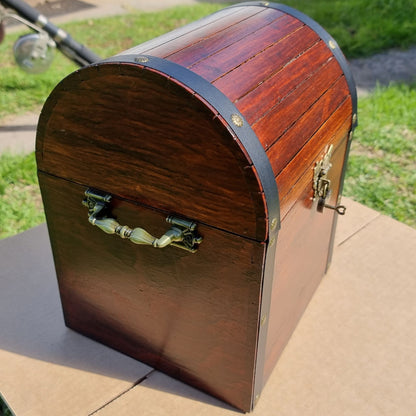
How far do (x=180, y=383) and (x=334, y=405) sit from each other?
0.41 meters

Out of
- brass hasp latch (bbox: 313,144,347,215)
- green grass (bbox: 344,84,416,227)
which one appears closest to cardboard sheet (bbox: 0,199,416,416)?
brass hasp latch (bbox: 313,144,347,215)

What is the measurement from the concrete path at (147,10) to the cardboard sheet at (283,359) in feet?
4.87

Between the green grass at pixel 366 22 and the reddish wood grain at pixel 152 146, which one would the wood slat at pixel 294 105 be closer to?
the reddish wood grain at pixel 152 146

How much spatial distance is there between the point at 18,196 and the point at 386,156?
2.04m

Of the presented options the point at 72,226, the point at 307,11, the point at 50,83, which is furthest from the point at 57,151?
the point at 307,11

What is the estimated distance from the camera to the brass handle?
1.06 m

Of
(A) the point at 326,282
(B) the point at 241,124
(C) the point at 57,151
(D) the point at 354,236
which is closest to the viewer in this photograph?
(B) the point at 241,124

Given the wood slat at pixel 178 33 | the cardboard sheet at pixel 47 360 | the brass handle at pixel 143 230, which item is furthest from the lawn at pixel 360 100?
the wood slat at pixel 178 33

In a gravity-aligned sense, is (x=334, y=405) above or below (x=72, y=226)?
below

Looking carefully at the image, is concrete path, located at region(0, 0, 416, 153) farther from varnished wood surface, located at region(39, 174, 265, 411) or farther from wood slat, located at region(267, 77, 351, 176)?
wood slat, located at region(267, 77, 351, 176)

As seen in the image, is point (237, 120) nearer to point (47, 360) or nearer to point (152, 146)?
point (152, 146)

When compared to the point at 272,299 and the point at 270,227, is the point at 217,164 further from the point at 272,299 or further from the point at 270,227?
the point at 272,299

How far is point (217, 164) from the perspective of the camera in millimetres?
962

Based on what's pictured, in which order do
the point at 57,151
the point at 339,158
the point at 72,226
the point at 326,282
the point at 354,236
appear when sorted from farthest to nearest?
1. the point at 354,236
2. the point at 326,282
3. the point at 339,158
4. the point at 72,226
5. the point at 57,151
